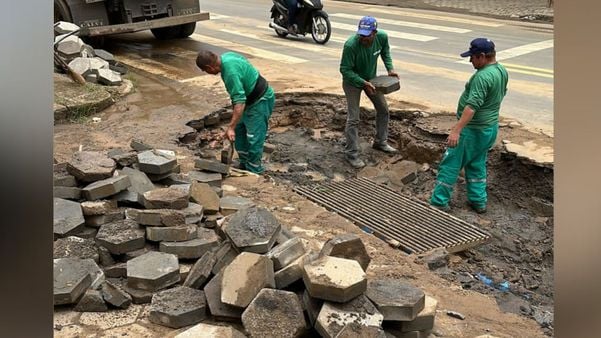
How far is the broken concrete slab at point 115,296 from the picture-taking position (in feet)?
12.3

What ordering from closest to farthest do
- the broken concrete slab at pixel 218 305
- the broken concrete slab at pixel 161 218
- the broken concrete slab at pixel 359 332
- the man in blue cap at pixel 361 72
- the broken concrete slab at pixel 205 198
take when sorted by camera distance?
the broken concrete slab at pixel 359 332
the broken concrete slab at pixel 218 305
the broken concrete slab at pixel 161 218
the broken concrete slab at pixel 205 198
the man in blue cap at pixel 361 72

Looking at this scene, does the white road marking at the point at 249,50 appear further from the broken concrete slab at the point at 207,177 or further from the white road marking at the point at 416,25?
the broken concrete slab at the point at 207,177

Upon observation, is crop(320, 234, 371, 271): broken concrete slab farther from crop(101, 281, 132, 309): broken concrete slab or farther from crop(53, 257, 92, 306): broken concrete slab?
crop(53, 257, 92, 306): broken concrete slab

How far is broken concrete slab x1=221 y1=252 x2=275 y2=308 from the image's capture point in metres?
3.47

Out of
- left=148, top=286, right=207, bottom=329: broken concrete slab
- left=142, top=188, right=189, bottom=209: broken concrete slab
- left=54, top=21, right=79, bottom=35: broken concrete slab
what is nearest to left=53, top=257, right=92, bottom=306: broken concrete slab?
left=148, top=286, right=207, bottom=329: broken concrete slab

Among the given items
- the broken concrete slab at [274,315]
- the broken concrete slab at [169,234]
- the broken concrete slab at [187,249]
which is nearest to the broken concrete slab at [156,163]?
the broken concrete slab at [169,234]

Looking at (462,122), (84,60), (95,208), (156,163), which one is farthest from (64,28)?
(462,122)

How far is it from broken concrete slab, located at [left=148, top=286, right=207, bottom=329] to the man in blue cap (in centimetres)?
407

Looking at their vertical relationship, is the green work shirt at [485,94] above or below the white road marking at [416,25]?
below

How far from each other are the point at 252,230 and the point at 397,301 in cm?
104

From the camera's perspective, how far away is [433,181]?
7.26 meters

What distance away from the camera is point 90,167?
16.8ft

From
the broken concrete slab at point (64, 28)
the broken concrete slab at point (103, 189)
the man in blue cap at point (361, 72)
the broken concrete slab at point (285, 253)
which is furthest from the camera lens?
the broken concrete slab at point (64, 28)

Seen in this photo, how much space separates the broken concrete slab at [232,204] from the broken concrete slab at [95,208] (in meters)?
0.87
